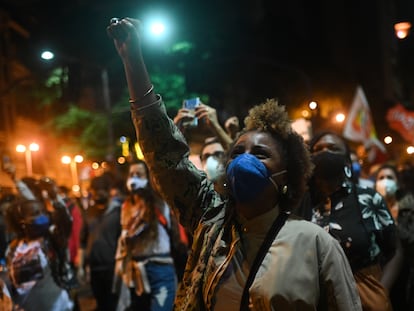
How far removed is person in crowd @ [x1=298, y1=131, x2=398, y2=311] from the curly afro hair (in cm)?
119

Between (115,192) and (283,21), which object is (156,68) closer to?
(283,21)

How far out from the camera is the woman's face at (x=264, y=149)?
234 cm

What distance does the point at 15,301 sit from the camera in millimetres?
4656

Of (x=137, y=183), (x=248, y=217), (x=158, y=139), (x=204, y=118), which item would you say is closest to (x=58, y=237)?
(x=137, y=183)

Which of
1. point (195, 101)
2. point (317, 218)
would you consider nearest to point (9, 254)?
point (195, 101)

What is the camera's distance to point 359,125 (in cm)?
1138

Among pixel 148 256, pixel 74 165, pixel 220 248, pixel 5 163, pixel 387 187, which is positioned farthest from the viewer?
pixel 74 165

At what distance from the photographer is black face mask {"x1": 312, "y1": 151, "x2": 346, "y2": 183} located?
12.3ft

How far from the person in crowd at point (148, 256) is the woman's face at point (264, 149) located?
3.39m

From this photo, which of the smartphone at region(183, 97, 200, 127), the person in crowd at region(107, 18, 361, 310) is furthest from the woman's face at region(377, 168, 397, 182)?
the person in crowd at region(107, 18, 361, 310)

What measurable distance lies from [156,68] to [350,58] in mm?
17542

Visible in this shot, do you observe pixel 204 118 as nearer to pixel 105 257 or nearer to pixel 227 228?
pixel 227 228

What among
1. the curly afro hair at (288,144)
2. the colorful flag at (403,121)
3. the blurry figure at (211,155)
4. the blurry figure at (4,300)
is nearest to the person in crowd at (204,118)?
the blurry figure at (211,155)

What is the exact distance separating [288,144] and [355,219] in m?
1.36
